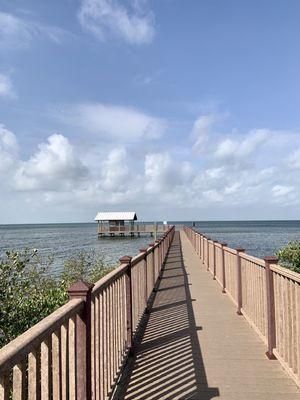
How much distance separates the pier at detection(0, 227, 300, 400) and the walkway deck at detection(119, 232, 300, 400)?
12mm

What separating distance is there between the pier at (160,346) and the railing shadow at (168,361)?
0.01m

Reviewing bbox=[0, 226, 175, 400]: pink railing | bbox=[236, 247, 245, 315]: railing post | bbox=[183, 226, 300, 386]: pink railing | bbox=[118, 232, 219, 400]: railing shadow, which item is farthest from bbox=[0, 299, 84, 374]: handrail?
bbox=[236, 247, 245, 315]: railing post

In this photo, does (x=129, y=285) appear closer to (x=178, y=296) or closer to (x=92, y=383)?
(x=92, y=383)

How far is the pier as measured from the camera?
8.20 feet

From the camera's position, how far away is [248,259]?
22.2 ft

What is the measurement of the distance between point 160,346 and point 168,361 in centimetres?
69

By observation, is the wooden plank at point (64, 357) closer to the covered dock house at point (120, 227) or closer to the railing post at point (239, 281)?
the railing post at point (239, 281)

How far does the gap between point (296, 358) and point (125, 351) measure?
2150 mm

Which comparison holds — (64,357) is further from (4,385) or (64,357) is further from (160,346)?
(160,346)

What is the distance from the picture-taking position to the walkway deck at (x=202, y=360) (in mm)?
4320

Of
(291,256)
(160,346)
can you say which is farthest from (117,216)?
(160,346)

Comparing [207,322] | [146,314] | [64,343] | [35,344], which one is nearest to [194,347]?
[207,322]

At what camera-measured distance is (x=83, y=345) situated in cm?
308

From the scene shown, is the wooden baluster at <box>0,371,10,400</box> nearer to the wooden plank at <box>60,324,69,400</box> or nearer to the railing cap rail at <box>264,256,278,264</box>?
the wooden plank at <box>60,324,69,400</box>
